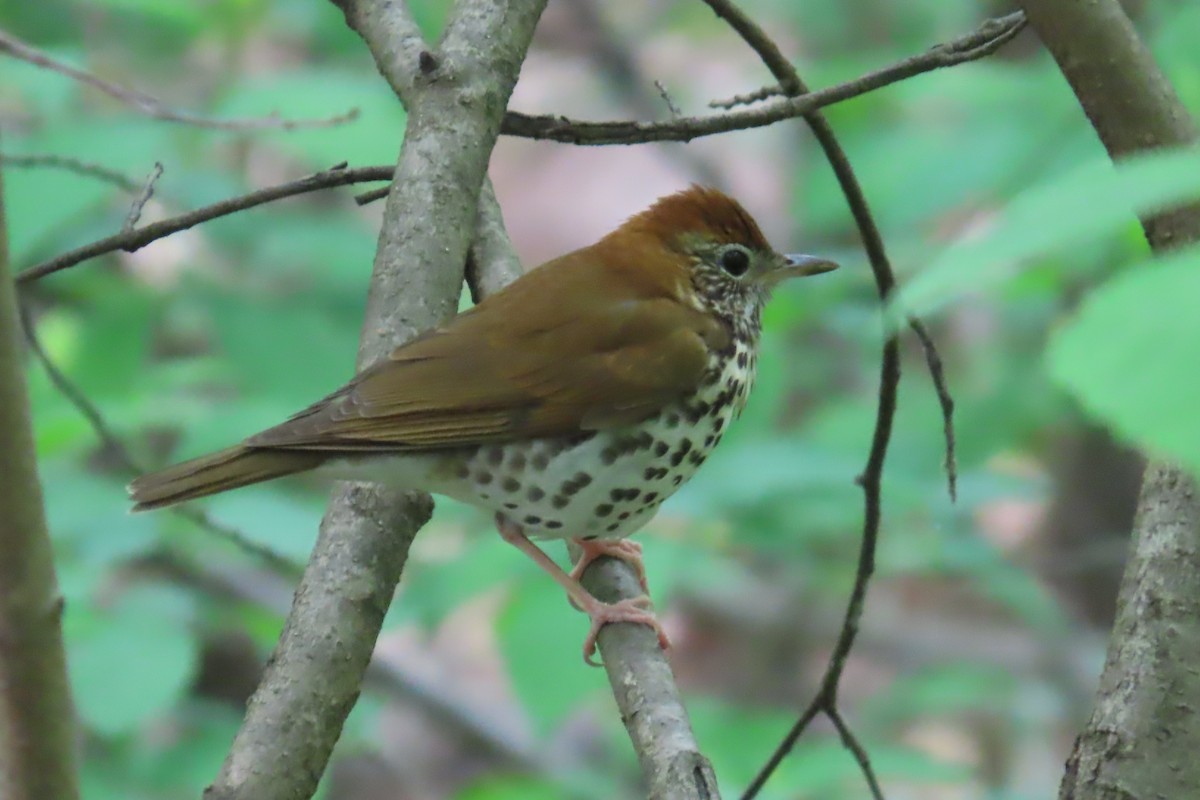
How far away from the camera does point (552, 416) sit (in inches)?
115

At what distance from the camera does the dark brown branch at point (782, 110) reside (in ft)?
7.24

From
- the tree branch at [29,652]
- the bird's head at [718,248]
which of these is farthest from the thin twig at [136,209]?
the bird's head at [718,248]

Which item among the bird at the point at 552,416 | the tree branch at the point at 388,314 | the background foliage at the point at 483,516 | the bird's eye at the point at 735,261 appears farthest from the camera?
the bird's eye at the point at 735,261

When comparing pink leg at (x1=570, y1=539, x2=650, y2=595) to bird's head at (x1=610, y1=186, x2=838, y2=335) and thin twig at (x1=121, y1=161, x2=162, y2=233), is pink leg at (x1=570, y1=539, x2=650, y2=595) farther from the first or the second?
thin twig at (x1=121, y1=161, x2=162, y2=233)

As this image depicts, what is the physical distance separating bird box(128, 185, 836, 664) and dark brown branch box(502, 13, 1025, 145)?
16.7 inches

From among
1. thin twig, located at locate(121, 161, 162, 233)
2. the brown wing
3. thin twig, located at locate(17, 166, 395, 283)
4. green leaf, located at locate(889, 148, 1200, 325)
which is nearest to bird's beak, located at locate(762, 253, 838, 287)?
the brown wing

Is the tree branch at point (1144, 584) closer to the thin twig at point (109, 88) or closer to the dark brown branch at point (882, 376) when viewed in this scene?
the dark brown branch at point (882, 376)

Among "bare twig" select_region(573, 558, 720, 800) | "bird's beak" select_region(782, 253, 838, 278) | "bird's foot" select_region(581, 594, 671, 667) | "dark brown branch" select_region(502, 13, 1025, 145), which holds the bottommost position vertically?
"bare twig" select_region(573, 558, 720, 800)

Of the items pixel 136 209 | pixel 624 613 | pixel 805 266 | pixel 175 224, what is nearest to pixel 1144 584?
pixel 624 613

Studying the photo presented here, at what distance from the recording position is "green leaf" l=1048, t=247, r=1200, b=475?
514mm

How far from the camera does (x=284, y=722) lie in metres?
1.71

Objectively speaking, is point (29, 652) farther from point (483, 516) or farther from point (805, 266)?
point (483, 516)

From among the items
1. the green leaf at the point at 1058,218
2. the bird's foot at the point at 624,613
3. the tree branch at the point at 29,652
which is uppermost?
the bird's foot at the point at 624,613

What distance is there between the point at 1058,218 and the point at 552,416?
7.69 ft
